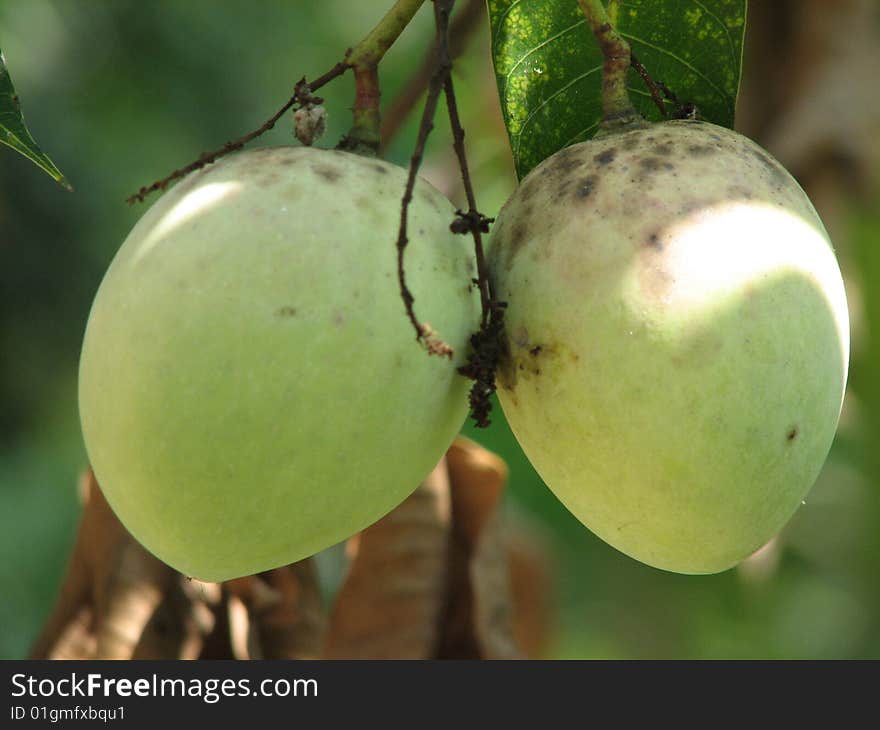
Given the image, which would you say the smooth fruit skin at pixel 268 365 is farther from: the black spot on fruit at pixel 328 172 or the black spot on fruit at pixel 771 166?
the black spot on fruit at pixel 771 166

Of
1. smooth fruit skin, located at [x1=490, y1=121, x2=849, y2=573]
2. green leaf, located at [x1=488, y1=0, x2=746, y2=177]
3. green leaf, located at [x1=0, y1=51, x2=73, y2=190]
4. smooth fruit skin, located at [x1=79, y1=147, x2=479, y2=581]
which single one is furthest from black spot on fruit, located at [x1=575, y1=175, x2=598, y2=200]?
green leaf, located at [x1=0, y1=51, x2=73, y2=190]

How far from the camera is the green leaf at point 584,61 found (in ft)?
4.31

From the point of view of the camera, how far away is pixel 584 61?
1335mm

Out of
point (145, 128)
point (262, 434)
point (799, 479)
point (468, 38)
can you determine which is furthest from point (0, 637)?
point (799, 479)

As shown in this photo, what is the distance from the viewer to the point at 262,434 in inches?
39.5

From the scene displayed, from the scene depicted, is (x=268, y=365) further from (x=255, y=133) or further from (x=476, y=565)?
(x=476, y=565)

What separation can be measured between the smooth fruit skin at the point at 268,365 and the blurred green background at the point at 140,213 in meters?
1.18

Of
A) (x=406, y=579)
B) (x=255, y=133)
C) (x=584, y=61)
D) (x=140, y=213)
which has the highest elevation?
(x=140, y=213)

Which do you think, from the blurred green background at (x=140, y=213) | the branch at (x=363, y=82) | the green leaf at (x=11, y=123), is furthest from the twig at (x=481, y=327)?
the blurred green background at (x=140, y=213)

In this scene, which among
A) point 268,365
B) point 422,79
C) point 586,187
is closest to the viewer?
point 268,365

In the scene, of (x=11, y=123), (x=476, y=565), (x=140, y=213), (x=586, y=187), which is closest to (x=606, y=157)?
(x=586, y=187)

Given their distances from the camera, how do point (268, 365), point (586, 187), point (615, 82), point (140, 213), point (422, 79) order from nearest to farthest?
1. point (268, 365)
2. point (586, 187)
3. point (615, 82)
4. point (422, 79)
5. point (140, 213)

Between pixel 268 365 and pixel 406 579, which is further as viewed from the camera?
pixel 406 579

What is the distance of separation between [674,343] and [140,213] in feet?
6.64
